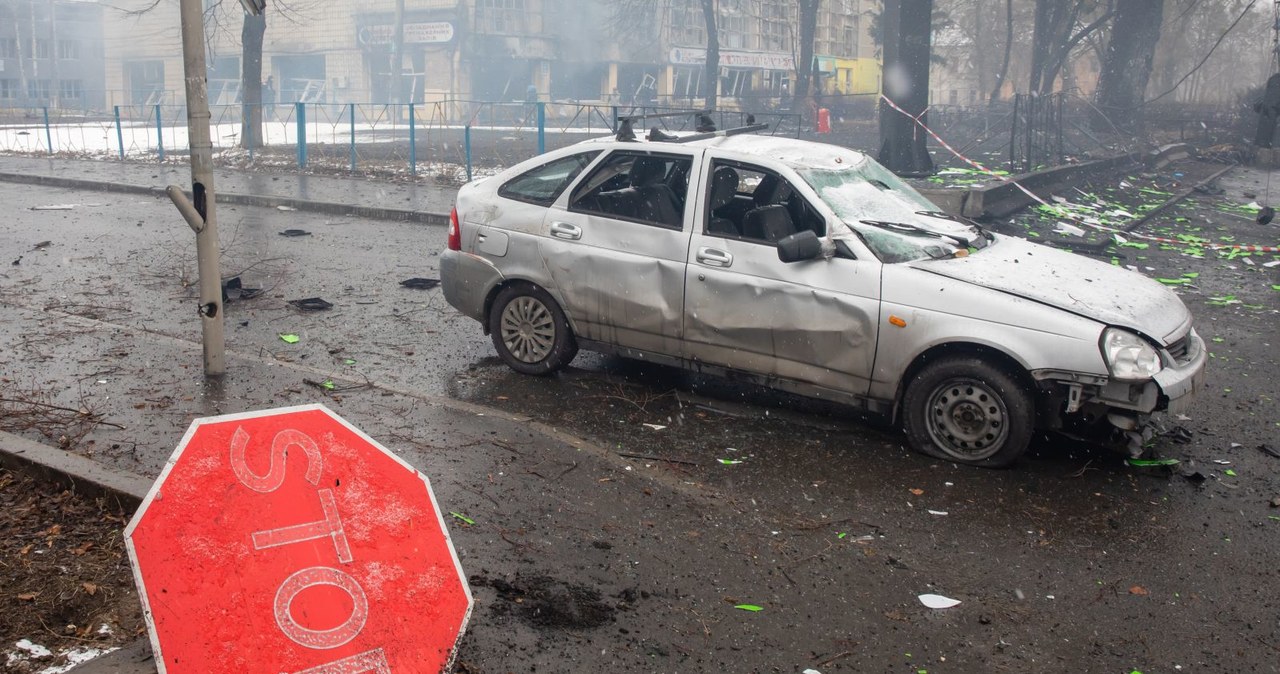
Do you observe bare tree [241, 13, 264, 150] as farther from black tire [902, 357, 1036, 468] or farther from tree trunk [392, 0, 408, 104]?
tree trunk [392, 0, 408, 104]

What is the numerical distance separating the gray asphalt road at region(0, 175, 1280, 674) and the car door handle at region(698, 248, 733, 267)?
37.2 inches

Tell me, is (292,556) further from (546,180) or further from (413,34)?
Answer: (413,34)

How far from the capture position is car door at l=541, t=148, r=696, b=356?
6.14 meters

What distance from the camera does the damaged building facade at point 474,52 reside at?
54125mm

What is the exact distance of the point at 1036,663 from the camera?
357 cm

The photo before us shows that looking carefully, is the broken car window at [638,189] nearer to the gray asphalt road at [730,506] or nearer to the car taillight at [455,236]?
the car taillight at [455,236]

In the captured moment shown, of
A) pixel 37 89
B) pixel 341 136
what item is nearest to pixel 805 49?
pixel 341 136

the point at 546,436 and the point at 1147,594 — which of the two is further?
the point at 546,436

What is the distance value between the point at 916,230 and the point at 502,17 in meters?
53.2

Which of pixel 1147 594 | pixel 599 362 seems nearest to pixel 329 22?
pixel 599 362

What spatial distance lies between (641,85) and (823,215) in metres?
56.5

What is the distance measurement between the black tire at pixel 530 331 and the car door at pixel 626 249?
15cm

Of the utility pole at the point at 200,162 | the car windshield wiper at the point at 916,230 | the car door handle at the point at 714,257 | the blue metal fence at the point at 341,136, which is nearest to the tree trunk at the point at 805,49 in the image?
the blue metal fence at the point at 341,136

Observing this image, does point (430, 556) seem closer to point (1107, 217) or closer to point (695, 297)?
point (695, 297)
